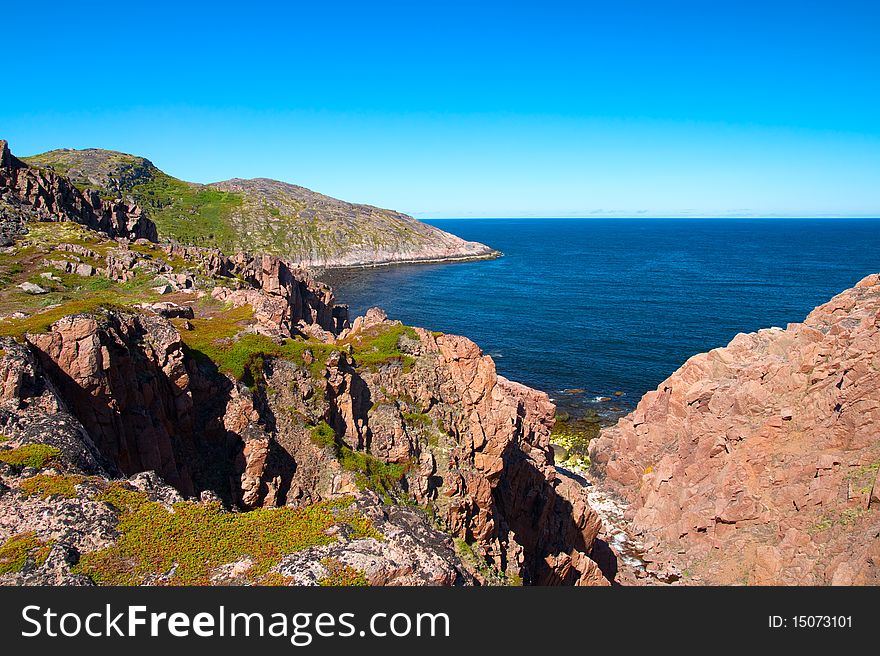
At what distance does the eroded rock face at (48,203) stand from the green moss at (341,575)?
248 feet

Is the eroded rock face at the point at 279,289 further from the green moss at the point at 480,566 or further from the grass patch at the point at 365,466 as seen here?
the green moss at the point at 480,566

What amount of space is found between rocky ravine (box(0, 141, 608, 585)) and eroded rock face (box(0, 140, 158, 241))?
2846 cm

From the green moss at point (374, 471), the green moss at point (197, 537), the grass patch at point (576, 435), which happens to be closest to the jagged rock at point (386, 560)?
the green moss at point (197, 537)

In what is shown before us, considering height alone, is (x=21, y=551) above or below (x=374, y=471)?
above

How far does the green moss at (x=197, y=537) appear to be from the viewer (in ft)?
42.2

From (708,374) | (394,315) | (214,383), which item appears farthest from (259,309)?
(394,315)

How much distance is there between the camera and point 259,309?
148 feet

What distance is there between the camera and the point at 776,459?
127ft

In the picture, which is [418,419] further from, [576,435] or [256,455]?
[576,435]

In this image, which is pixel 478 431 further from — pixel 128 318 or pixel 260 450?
pixel 128 318

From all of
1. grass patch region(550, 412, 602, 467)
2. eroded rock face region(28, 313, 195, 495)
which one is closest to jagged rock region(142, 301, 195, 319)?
eroded rock face region(28, 313, 195, 495)

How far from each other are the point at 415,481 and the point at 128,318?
16714mm

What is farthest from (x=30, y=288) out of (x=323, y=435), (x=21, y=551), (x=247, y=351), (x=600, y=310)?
(x=600, y=310)

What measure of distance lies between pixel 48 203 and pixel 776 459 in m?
96.5
